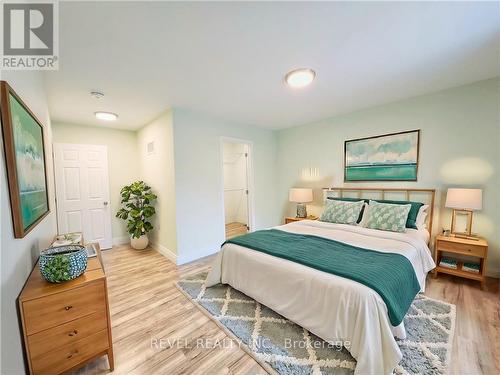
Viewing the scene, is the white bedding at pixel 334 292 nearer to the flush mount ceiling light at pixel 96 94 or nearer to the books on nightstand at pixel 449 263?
the books on nightstand at pixel 449 263

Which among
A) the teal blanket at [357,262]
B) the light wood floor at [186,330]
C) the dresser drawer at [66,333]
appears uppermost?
the teal blanket at [357,262]

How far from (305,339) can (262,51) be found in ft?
8.11

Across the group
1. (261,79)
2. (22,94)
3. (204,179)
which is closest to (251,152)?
(204,179)

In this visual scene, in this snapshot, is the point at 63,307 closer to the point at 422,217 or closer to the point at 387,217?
the point at 387,217

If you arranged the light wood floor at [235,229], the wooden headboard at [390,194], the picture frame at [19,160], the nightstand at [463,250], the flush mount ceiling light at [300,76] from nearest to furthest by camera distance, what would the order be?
the picture frame at [19,160] → the flush mount ceiling light at [300,76] → the nightstand at [463,250] → the wooden headboard at [390,194] → the light wood floor at [235,229]

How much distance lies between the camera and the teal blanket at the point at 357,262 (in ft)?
4.75

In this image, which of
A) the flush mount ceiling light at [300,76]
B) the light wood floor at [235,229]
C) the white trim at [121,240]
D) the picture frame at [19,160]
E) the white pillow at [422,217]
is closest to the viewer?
the picture frame at [19,160]

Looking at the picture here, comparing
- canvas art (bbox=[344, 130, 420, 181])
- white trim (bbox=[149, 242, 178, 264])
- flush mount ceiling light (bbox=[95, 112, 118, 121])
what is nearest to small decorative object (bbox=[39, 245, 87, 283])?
white trim (bbox=[149, 242, 178, 264])

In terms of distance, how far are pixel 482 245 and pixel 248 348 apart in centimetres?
274

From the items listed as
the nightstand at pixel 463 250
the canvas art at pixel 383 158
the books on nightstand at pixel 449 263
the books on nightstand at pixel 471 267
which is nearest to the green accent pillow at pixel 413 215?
the nightstand at pixel 463 250

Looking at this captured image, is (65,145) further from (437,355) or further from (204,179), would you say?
(437,355)

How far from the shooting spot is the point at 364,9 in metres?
1.38

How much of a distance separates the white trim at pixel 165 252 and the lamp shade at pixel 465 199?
3.83 meters

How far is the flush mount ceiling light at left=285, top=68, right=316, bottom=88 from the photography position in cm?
212
